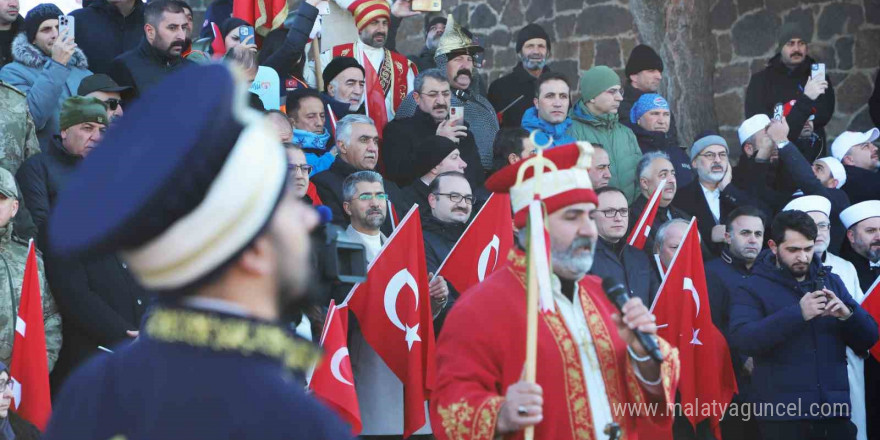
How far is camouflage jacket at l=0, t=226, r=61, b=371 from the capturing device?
607cm

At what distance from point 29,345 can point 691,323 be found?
12.2ft

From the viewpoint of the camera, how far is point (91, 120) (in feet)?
22.1

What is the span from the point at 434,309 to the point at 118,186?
5.27 meters

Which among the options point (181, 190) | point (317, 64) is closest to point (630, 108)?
point (317, 64)

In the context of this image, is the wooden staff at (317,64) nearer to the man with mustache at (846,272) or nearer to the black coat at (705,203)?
the black coat at (705,203)

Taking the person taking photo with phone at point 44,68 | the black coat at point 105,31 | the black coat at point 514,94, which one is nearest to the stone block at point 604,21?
the black coat at point 514,94

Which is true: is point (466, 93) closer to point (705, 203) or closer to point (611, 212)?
point (705, 203)

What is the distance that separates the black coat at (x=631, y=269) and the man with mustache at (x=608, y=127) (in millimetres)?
1445

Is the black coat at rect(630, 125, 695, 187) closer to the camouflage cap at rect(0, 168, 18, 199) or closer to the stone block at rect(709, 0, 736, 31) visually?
the stone block at rect(709, 0, 736, 31)

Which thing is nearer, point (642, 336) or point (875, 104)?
point (642, 336)

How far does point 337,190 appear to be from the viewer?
294 inches

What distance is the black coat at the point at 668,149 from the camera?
31.1ft

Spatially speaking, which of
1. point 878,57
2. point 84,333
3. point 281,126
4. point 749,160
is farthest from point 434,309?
point 878,57

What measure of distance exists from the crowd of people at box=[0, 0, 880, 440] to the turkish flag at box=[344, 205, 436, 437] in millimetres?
139
